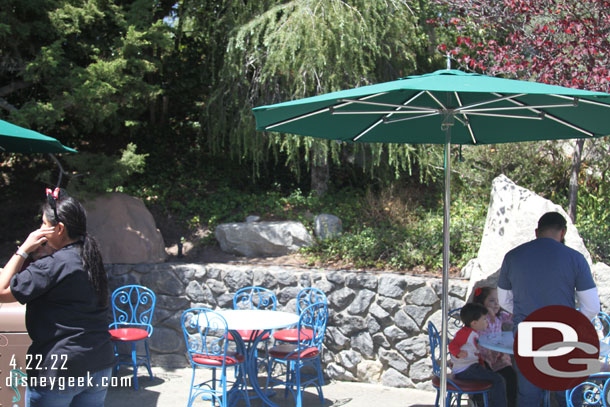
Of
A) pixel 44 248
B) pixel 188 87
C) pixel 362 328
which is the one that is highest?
pixel 188 87

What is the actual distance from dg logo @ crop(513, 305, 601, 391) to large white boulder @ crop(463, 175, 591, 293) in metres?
1.55

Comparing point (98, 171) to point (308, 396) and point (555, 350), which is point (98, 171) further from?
point (555, 350)

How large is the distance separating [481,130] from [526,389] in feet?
6.64

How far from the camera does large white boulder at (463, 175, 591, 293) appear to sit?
18.2ft

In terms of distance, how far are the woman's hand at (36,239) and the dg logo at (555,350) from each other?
3.00 m

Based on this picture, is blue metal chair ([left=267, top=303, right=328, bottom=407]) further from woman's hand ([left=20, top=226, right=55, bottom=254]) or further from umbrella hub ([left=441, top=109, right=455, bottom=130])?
woman's hand ([left=20, top=226, right=55, bottom=254])

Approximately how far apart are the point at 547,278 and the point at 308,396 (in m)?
2.82

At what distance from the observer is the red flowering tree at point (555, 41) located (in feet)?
19.4

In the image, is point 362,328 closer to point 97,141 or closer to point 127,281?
point 127,281

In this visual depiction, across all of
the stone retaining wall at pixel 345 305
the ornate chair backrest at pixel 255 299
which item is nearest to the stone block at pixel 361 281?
the stone retaining wall at pixel 345 305

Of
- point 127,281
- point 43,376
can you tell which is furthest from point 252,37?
point 43,376

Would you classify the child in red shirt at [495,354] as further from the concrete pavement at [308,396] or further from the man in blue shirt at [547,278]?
the concrete pavement at [308,396]

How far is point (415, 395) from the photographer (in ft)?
18.9

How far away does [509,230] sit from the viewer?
5625 mm
